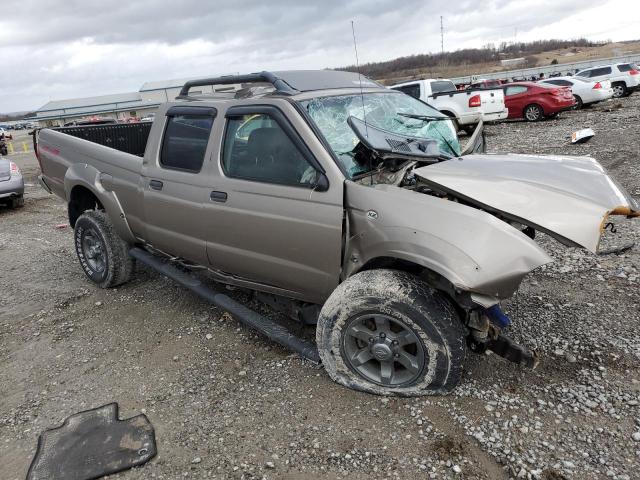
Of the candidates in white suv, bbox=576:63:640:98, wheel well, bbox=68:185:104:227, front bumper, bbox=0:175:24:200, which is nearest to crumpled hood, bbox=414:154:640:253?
wheel well, bbox=68:185:104:227

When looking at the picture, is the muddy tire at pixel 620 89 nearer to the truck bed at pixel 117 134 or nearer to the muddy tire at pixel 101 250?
the truck bed at pixel 117 134

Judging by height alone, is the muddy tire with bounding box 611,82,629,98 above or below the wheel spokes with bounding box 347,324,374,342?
above

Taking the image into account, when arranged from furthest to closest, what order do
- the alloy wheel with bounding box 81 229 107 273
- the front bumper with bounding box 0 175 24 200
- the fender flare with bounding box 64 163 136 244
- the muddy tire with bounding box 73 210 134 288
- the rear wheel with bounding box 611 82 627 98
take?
the rear wheel with bounding box 611 82 627 98, the front bumper with bounding box 0 175 24 200, the alloy wheel with bounding box 81 229 107 273, the muddy tire with bounding box 73 210 134 288, the fender flare with bounding box 64 163 136 244

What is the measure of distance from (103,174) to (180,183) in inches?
49.1

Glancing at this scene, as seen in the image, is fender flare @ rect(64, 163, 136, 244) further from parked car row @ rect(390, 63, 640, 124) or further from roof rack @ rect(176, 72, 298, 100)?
parked car row @ rect(390, 63, 640, 124)

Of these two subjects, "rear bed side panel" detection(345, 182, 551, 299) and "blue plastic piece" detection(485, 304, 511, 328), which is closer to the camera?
"rear bed side panel" detection(345, 182, 551, 299)

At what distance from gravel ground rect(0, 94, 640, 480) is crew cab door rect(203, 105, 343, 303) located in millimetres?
713

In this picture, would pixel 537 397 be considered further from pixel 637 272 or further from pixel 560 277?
pixel 637 272

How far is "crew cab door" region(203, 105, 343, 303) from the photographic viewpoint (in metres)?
2.93

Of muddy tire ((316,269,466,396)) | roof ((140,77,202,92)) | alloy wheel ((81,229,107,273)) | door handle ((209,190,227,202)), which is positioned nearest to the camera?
muddy tire ((316,269,466,396))

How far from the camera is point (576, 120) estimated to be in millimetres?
15633

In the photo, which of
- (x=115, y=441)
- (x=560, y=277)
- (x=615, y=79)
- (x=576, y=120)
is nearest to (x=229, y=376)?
(x=115, y=441)

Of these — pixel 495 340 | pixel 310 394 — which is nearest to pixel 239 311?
pixel 310 394

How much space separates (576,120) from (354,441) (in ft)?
53.0
